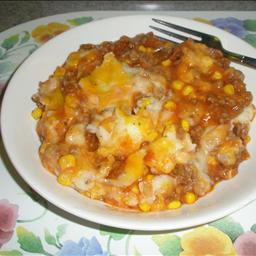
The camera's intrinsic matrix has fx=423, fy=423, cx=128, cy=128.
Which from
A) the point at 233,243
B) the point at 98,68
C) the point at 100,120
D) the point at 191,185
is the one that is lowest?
the point at 233,243

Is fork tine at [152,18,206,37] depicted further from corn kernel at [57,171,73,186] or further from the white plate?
corn kernel at [57,171,73,186]

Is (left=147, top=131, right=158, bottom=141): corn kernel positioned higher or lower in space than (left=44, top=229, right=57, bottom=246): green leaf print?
higher

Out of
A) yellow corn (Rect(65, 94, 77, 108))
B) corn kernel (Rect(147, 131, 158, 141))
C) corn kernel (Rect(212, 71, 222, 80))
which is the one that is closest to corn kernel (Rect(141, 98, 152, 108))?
corn kernel (Rect(147, 131, 158, 141))

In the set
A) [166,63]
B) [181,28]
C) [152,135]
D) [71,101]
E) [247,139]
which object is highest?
[181,28]

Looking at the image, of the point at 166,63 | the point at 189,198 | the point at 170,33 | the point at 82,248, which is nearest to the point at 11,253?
the point at 82,248

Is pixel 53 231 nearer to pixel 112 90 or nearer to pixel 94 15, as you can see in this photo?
pixel 112 90

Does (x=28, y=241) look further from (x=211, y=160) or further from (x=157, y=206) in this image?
(x=211, y=160)

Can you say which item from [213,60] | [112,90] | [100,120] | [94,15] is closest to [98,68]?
[112,90]
